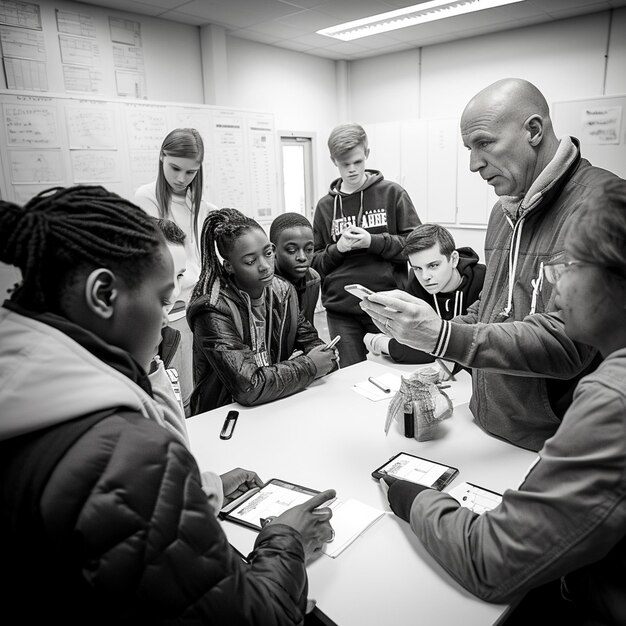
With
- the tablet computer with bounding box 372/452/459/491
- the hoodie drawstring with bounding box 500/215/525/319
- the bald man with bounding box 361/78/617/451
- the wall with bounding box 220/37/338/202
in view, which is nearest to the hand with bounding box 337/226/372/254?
the bald man with bounding box 361/78/617/451

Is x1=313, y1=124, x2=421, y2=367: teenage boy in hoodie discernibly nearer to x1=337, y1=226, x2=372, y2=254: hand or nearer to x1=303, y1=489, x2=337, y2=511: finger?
x1=337, y1=226, x2=372, y2=254: hand

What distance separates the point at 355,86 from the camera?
6336mm

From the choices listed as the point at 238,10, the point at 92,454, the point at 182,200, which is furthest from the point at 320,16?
the point at 92,454

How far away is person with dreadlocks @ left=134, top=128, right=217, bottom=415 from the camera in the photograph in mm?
3143

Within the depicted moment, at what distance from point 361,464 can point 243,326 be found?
0.81 metres

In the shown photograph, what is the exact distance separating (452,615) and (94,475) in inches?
27.6

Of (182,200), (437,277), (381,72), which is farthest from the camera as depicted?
(381,72)

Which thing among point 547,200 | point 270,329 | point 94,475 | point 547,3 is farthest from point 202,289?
point 547,3

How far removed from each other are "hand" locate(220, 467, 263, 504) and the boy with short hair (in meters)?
1.26

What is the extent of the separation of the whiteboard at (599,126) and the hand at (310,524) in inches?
182

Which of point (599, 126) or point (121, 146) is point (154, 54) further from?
point (599, 126)

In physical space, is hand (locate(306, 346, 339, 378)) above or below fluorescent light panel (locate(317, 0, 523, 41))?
below

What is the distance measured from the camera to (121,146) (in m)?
3.92

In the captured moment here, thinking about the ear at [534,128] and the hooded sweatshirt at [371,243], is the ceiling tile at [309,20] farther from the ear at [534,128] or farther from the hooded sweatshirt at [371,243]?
the ear at [534,128]
